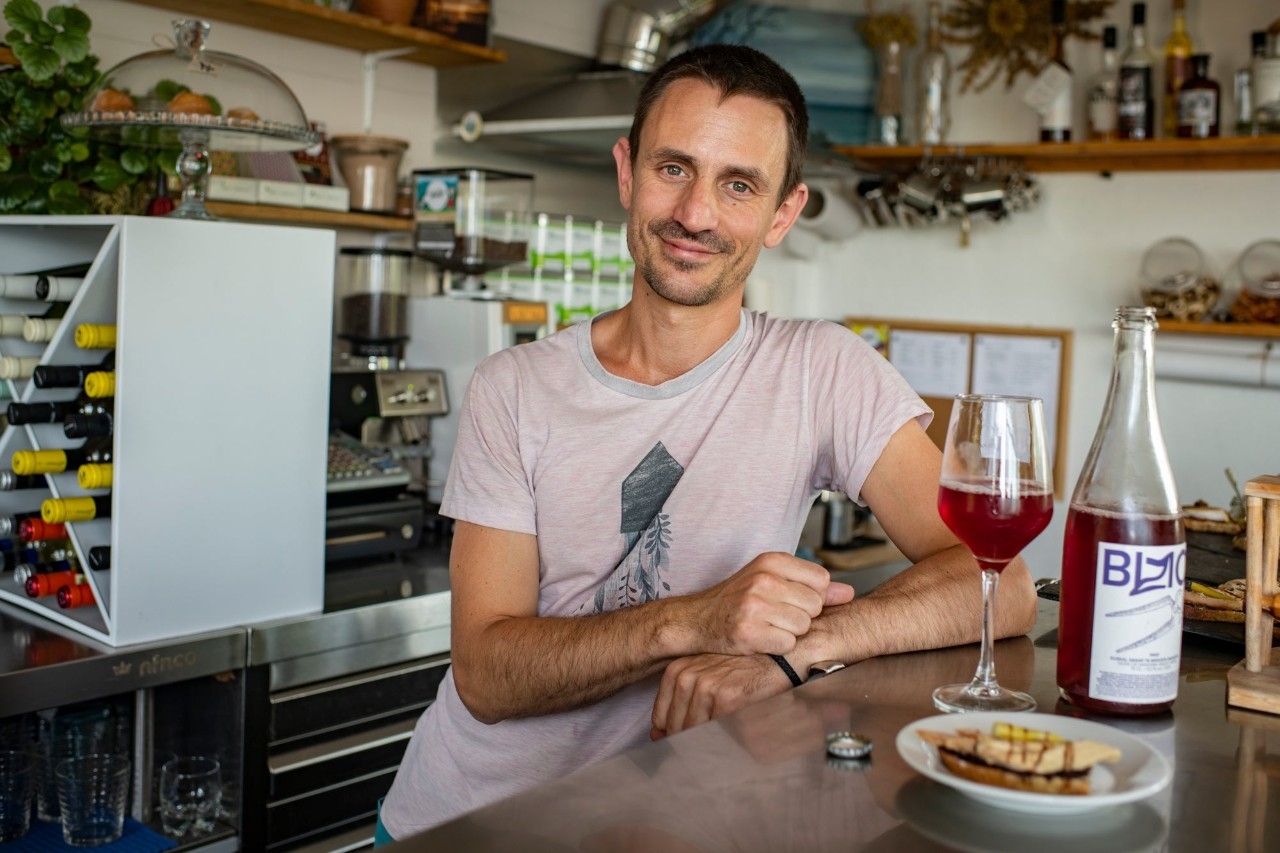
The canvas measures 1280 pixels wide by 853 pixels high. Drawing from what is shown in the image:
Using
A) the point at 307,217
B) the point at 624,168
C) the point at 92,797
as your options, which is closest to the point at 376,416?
the point at 307,217

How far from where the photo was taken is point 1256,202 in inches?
131

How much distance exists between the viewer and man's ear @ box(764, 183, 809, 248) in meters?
1.52

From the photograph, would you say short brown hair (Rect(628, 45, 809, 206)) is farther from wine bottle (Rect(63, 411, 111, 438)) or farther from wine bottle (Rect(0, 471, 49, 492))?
wine bottle (Rect(0, 471, 49, 492))

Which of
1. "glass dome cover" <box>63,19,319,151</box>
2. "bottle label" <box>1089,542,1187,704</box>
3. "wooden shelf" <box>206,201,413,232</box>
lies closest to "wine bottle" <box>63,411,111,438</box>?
"glass dome cover" <box>63,19,319,151</box>

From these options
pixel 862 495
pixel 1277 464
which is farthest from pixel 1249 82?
pixel 862 495

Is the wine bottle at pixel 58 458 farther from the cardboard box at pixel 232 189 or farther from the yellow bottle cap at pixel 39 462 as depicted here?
the cardboard box at pixel 232 189

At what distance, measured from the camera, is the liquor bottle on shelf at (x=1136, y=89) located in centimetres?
331

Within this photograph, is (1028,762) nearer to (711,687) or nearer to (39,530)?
(711,687)

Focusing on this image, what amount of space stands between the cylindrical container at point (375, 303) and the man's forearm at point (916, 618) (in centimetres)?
195

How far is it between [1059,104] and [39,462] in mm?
2692

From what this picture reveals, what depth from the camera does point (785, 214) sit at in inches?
60.7

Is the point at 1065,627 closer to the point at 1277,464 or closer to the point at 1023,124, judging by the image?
the point at 1277,464

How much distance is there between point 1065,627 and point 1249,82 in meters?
2.73

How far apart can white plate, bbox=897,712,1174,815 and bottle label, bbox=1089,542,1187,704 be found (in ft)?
0.34
